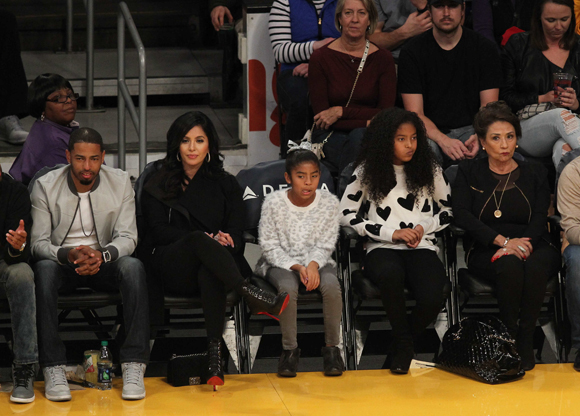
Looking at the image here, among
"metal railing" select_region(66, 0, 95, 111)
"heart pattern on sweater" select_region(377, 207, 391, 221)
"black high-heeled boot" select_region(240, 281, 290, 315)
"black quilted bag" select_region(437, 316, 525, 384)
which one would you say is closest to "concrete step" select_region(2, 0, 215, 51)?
"metal railing" select_region(66, 0, 95, 111)

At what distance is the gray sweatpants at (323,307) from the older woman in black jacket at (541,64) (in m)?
1.75

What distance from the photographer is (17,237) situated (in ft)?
13.0

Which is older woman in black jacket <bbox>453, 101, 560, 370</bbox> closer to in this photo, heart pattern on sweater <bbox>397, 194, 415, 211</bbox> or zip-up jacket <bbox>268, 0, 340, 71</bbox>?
heart pattern on sweater <bbox>397, 194, 415, 211</bbox>

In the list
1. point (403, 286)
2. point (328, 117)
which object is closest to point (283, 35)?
point (328, 117)

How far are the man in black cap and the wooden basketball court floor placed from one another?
1.75 meters

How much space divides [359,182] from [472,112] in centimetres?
117

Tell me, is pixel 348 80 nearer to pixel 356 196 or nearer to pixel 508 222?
pixel 356 196

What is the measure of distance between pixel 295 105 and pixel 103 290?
6.35ft

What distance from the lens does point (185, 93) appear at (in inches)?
287

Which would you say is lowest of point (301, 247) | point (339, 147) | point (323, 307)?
point (323, 307)

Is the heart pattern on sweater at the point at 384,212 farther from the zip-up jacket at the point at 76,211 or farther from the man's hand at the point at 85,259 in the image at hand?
the man's hand at the point at 85,259

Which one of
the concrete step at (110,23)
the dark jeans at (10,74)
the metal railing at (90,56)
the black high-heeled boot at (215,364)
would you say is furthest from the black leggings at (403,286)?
the concrete step at (110,23)

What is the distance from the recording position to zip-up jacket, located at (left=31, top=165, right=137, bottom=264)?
13.9ft

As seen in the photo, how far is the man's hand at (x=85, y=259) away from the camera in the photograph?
13.5ft
